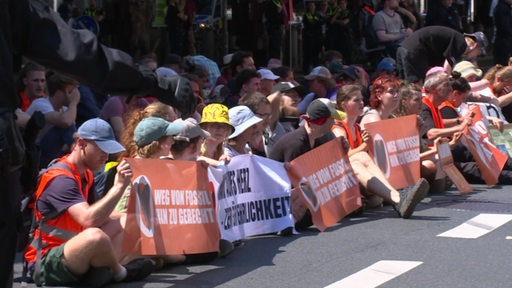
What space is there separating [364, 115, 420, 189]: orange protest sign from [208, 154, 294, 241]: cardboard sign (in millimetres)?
Answer: 1999

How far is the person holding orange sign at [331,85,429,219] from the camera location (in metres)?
10.8

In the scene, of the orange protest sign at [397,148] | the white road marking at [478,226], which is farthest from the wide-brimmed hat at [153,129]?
the orange protest sign at [397,148]

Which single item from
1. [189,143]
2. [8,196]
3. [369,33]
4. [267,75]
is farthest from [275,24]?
[8,196]

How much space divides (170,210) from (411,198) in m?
2.92

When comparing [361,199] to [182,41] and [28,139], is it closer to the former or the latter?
[28,139]

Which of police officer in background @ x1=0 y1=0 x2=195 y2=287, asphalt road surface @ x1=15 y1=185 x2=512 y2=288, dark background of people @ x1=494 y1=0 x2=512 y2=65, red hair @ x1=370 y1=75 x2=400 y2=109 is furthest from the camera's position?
dark background of people @ x1=494 y1=0 x2=512 y2=65

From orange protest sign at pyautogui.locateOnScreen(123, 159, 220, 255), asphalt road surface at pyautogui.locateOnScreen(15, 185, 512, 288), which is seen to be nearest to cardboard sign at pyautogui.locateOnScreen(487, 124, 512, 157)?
asphalt road surface at pyautogui.locateOnScreen(15, 185, 512, 288)

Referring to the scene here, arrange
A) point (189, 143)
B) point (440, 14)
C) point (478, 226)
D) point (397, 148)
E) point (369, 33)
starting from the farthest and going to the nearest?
point (440, 14) < point (369, 33) < point (397, 148) < point (478, 226) < point (189, 143)

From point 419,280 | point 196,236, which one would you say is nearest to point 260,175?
point 196,236

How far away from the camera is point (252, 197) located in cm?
980

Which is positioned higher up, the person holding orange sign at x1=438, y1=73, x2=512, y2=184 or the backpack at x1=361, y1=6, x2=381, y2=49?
the backpack at x1=361, y1=6, x2=381, y2=49

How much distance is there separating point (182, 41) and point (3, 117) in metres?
15.4

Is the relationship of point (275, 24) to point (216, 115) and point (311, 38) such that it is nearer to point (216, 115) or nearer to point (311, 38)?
point (311, 38)

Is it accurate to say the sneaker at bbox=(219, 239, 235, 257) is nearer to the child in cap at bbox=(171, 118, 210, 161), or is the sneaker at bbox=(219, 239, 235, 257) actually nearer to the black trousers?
the child in cap at bbox=(171, 118, 210, 161)
